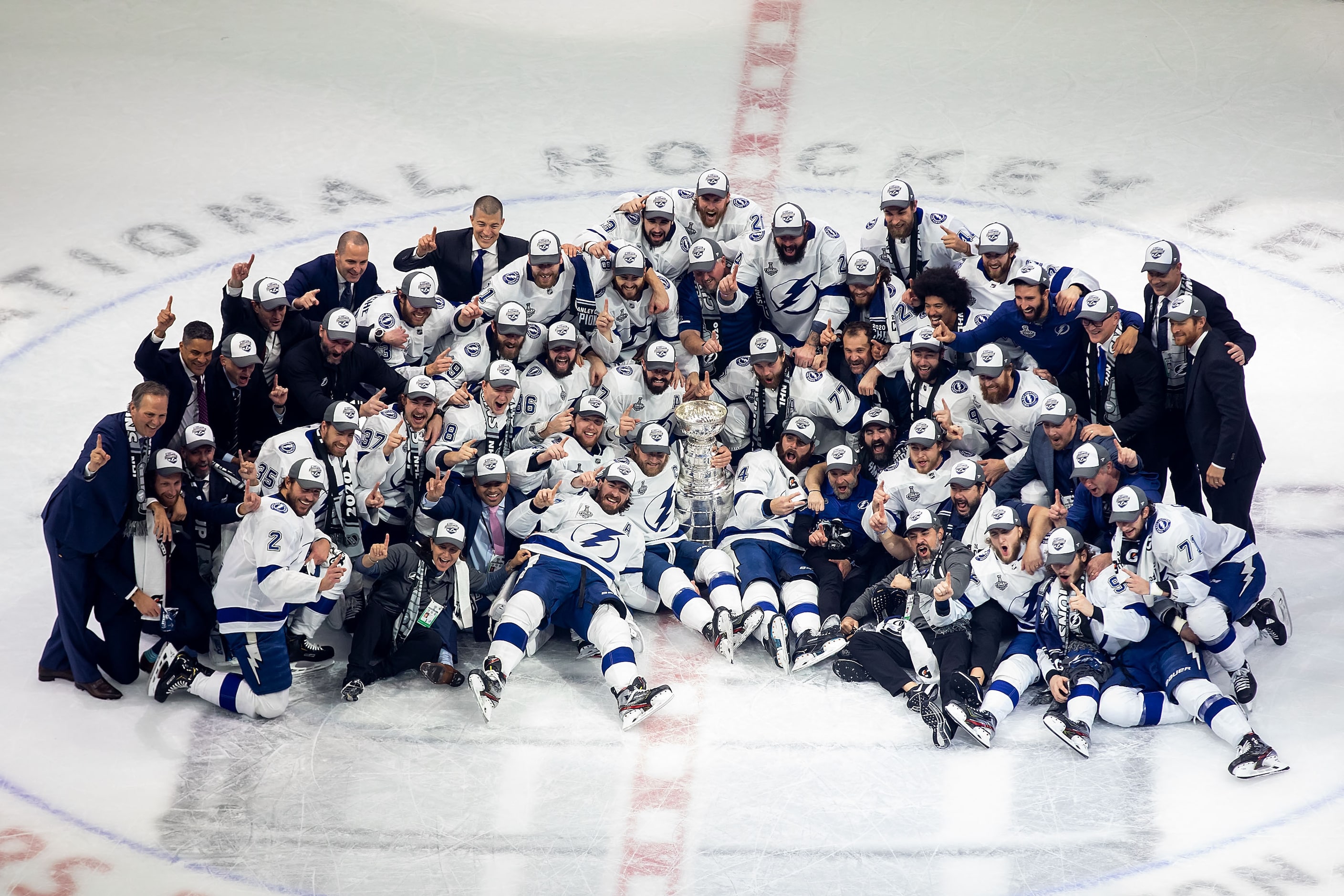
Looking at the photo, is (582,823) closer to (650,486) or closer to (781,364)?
(650,486)

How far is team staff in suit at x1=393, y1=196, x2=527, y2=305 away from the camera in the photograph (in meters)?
9.55

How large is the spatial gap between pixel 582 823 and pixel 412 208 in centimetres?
591

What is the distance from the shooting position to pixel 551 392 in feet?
30.1

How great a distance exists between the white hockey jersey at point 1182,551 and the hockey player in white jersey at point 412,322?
3.67 m

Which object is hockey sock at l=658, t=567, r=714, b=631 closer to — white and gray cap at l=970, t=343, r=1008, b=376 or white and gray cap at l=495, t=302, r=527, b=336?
white and gray cap at l=495, t=302, r=527, b=336

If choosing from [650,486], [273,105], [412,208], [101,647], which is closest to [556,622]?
[650,486]

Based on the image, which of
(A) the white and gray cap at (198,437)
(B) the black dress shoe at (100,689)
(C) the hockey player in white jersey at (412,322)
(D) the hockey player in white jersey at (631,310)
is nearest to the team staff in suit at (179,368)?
(A) the white and gray cap at (198,437)

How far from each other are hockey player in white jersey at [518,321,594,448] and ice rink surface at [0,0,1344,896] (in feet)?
3.66

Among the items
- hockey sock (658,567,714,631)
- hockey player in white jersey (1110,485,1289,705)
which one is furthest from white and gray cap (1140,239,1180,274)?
hockey sock (658,567,714,631)

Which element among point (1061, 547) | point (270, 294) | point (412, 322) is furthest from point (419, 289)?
point (1061, 547)

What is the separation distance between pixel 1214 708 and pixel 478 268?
14.9 ft

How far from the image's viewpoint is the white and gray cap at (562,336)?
9.05 metres

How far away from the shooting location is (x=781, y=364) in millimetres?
9234

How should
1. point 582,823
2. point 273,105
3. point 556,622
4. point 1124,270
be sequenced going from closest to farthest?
1. point 582,823
2. point 556,622
3. point 1124,270
4. point 273,105
